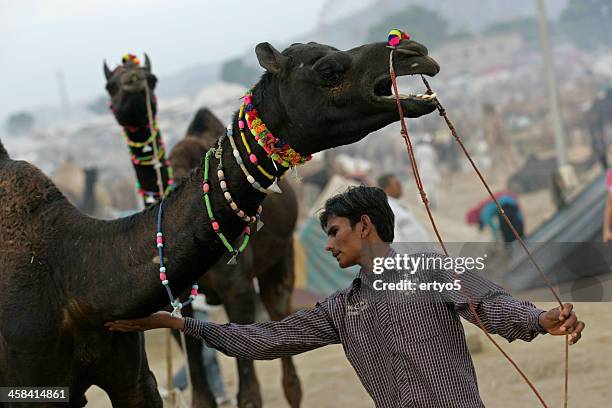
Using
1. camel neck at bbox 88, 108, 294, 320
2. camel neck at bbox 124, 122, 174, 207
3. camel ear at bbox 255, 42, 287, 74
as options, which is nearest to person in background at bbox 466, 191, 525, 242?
camel neck at bbox 124, 122, 174, 207

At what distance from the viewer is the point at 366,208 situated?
3375mm

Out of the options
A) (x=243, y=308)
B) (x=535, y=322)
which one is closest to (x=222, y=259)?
(x=243, y=308)

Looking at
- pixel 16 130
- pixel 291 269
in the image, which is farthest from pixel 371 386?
pixel 16 130

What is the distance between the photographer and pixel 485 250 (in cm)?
335

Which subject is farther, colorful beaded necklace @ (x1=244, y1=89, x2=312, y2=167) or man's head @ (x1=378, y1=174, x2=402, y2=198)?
man's head @ (x1=378, y1=174, x2=402, y2=198)

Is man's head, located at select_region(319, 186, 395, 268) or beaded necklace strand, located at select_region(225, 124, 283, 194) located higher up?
beaded necklace strand, located at select_region(225, 124, 283, 194)

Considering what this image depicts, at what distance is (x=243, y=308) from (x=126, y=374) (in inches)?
96.3

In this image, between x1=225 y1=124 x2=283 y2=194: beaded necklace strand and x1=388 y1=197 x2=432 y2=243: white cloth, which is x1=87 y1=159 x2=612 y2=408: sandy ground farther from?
x1=225 y1=124 x2=283 y2=194: beaded necklace strand

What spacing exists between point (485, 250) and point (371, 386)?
2.05 feet

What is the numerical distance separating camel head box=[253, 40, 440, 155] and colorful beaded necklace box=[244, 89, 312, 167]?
23mm

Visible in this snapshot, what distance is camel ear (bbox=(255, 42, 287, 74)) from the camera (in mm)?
3268

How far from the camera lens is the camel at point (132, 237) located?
3146 mm

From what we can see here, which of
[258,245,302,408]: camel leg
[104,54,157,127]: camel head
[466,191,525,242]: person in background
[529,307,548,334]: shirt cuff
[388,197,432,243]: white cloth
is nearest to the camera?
[529,307,548,334]: shirt cuff

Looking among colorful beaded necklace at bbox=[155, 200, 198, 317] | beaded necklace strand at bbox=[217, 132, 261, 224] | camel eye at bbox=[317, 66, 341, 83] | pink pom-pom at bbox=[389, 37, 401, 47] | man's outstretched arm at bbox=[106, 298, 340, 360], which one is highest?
pink pom-pom at bbox=[389, 37, 401, 47]
